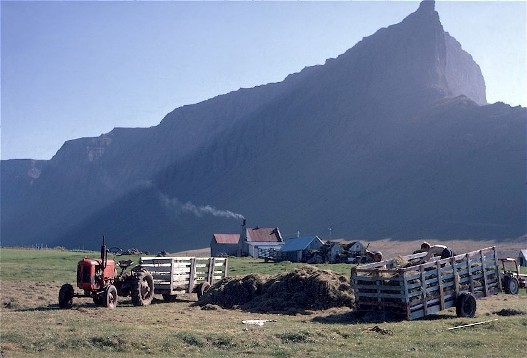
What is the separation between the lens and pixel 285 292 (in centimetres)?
2066

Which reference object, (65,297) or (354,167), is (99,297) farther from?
(354,167)

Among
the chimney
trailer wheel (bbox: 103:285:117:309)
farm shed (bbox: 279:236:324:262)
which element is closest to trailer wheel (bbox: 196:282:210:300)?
trailer wheel (bbox: 103:285:117:309)

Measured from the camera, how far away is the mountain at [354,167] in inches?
4409

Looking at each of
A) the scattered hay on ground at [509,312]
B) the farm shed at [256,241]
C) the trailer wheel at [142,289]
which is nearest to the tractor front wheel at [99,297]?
the trailer wheel at [142,289]

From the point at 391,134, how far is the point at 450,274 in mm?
133948

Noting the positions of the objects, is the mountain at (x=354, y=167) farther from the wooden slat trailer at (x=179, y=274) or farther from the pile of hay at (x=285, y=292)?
the pile of hay at (x=285, y=292)

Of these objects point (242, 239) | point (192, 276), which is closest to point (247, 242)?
point (242, 239)

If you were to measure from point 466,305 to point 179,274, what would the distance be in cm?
1169

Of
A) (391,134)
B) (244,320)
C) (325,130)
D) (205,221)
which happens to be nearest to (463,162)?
(391,134)

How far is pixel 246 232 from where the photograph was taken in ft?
286

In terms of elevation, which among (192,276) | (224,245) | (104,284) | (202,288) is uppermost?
(224,245)

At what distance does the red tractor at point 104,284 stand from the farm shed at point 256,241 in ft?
207

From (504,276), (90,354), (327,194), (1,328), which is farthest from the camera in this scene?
(327,194)

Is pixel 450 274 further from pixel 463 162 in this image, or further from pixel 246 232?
pixel 463 162
